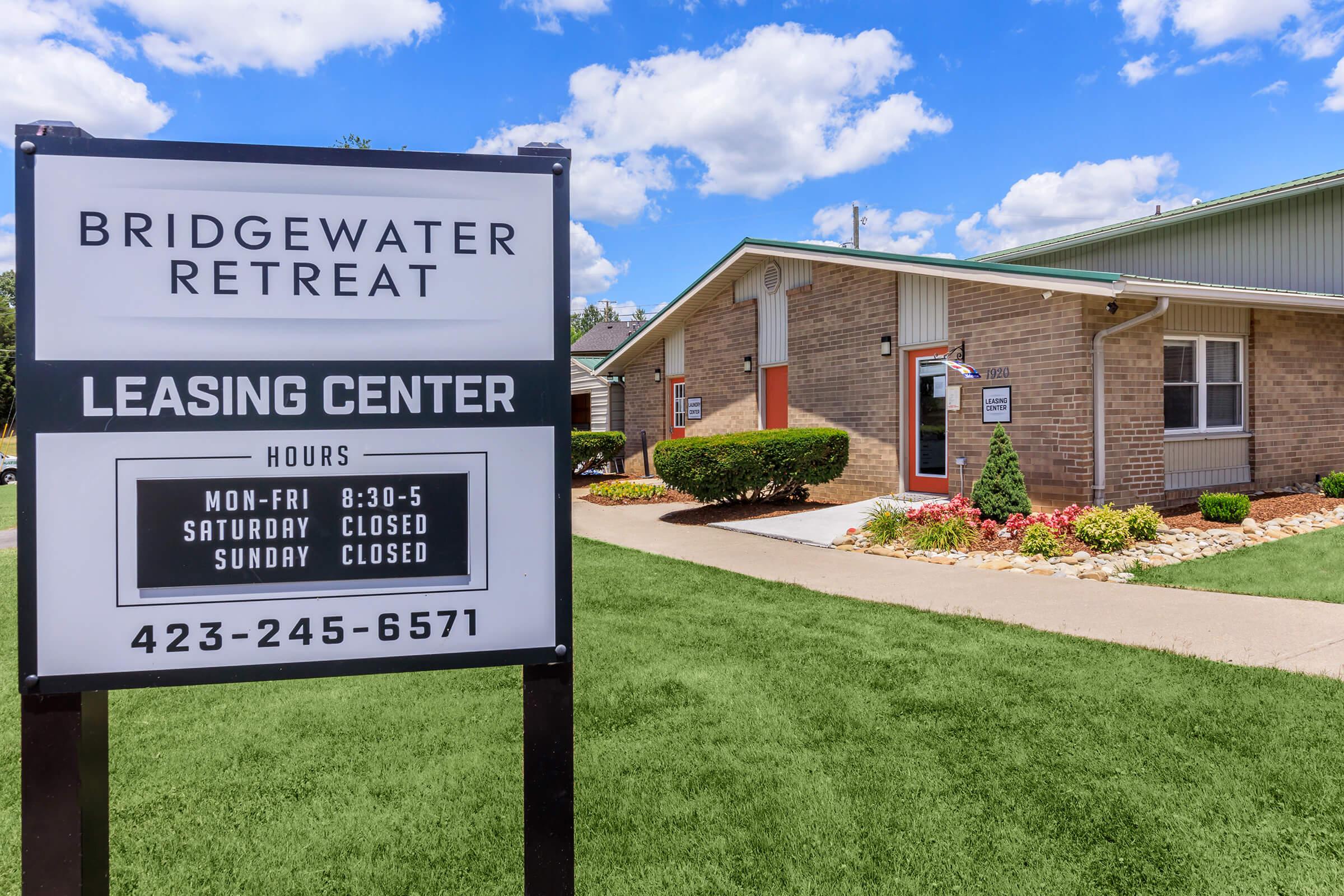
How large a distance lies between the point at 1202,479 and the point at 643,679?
33.9ft

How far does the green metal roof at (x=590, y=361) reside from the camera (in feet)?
71.8

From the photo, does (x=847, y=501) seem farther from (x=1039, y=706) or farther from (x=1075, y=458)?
(x=1039, y=706)

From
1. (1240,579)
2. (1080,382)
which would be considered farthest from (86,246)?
(1080,382)

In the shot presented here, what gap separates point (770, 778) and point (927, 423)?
380 inches

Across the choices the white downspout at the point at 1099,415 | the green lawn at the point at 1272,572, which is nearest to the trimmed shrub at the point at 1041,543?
the green lawn at the point at 1272,572

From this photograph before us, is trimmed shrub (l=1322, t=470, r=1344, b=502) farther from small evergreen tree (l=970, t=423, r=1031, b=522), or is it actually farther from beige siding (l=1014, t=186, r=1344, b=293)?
small evergreen tree (l=970, t=423, r=1031, b=522)

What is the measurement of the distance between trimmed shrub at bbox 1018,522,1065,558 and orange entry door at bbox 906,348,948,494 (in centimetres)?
338

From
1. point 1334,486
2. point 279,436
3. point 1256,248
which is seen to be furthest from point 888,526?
point 1256,248

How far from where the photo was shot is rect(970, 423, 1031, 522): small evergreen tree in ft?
30.9

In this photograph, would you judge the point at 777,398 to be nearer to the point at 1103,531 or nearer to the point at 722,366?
the point at 722,366

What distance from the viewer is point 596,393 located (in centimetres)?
2155

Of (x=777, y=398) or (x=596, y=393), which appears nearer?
(x=777, y=398)

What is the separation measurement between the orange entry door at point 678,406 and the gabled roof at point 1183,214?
667cm

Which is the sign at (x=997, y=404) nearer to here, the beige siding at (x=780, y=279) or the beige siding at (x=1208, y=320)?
the beige siding at (x=1208, y=320)
